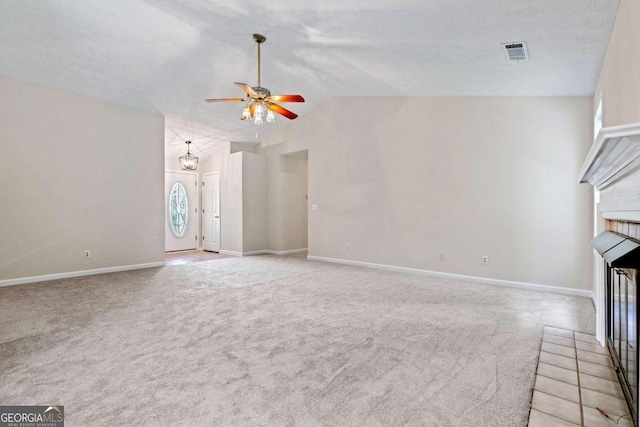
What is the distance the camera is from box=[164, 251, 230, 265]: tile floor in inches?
281

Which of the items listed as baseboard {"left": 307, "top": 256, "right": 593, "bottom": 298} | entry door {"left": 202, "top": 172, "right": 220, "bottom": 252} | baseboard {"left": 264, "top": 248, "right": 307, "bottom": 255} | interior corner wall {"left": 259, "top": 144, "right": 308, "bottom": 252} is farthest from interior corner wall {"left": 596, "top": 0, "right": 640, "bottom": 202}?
entry door {"left": 202, "top": 172, "right": 220, "bottom": 252}

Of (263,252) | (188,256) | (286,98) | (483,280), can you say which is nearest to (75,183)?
(188,256)

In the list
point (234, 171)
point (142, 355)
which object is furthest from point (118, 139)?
point (142, 355)

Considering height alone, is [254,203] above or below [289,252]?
above

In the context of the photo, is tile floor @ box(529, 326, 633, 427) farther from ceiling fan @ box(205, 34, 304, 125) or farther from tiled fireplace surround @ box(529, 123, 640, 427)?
ceiling fan @ box(205, 34, 304, 125)

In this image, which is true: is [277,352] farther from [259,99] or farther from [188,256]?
A: [188,256]

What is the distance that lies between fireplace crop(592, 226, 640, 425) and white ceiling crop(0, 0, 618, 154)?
1.94 metres

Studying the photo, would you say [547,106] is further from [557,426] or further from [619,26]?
[557,426]

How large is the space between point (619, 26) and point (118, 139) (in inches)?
264

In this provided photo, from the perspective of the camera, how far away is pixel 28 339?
9.44 feet

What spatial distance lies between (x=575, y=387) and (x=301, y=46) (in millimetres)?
4469

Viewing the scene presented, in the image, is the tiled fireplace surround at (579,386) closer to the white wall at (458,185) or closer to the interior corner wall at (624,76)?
the interior corner wall at (624,76)

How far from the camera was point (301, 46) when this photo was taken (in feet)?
14.6

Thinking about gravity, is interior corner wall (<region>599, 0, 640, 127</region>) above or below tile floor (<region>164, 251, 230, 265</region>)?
above
